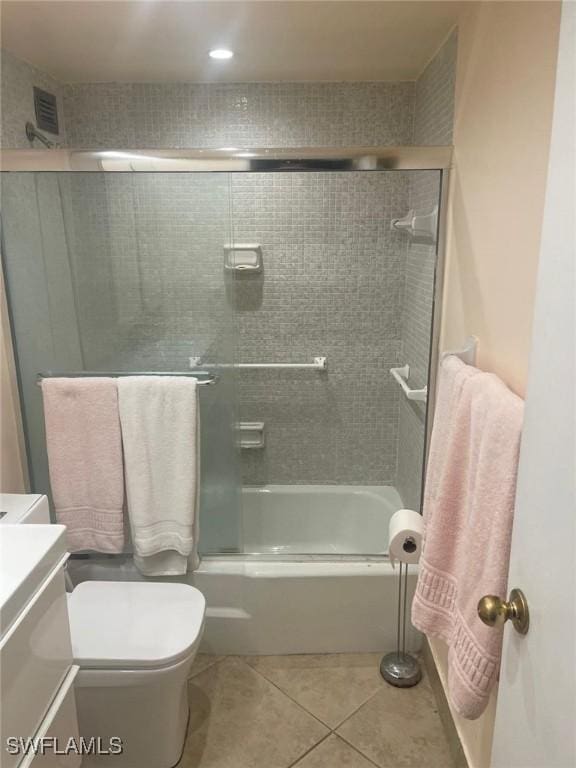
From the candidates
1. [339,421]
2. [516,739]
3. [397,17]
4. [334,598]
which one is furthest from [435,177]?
[516,739]

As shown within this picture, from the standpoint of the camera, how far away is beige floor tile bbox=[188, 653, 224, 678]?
2.01 m

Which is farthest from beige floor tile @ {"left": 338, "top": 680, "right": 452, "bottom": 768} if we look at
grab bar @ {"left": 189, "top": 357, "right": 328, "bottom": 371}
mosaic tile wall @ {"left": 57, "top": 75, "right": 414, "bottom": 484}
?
grab bar @ {"left": 189, "top": 357, "right": 328, "bottom": 371}

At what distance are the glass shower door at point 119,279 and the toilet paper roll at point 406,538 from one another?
73 centimetres

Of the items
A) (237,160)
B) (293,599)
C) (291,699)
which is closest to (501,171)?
(237,160)

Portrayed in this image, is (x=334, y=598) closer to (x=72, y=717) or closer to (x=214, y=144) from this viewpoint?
(x=72, y=717)

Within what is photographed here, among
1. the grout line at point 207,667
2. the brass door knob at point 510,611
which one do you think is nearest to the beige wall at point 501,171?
the brass door knob at point 510,611

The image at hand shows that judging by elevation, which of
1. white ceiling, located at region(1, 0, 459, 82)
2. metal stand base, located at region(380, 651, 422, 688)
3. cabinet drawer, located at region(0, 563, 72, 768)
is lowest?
metal stand base, located at region(380, 651, 422, 688)

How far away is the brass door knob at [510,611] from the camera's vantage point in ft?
2.65

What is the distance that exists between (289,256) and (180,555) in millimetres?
1440

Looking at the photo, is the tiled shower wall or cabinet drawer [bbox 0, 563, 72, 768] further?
the tiled shower wall

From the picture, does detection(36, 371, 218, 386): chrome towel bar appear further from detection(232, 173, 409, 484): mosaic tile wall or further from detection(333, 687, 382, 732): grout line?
detection(333, 687, 382, 732): grout line

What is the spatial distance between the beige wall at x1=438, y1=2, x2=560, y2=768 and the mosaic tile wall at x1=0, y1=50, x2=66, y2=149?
1.58 meters

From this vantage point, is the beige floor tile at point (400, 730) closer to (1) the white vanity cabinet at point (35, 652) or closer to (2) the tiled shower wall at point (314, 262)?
(2) the tiled shower wall at point (314, 262)

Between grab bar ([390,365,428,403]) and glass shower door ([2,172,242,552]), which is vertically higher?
glass shower door ([2,172,242,552])
